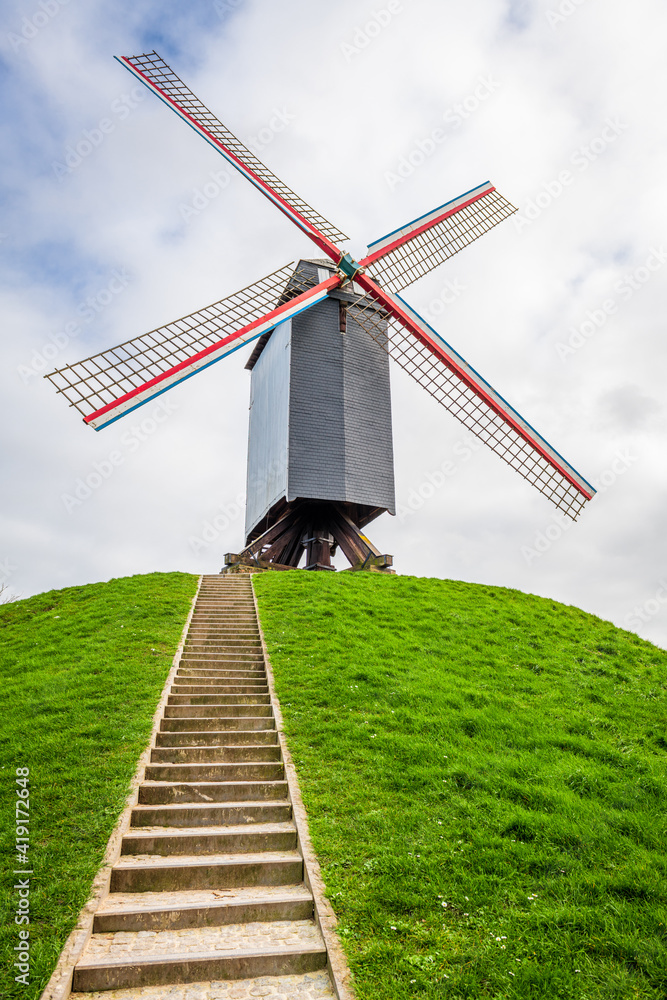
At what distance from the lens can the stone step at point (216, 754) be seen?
26.1 ft

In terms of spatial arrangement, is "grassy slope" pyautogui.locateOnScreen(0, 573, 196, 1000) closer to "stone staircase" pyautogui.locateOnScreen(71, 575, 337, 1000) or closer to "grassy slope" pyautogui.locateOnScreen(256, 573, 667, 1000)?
"stone staircase" pyautogui.locateOnScreen(71, 575, 337, 1000)

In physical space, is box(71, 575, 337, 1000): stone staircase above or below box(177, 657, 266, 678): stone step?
below

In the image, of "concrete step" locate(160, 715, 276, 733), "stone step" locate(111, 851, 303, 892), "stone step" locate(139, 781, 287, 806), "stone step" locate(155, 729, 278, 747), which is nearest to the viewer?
"stone step" locate(111, 851, 303, 892)

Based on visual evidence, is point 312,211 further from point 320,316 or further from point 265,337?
point 265,337

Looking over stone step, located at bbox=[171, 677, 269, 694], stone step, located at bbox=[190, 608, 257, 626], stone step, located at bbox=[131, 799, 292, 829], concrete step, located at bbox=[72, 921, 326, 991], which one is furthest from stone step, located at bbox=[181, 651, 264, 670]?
concrete step, located at bbox=[72, 921, 326, 991]

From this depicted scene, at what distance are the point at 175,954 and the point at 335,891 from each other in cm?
135

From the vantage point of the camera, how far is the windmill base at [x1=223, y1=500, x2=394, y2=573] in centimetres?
2148

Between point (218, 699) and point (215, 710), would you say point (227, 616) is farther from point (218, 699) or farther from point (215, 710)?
point (215, 710)

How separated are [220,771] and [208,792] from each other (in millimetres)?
499

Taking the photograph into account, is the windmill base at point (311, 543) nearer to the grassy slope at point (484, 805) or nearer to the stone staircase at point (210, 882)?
the grassy slope at point (484, 805)

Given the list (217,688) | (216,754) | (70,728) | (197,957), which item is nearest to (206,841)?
(197,957)

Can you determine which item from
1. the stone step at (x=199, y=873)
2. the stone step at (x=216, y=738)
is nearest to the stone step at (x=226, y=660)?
the stone step at (x=216, y=738)

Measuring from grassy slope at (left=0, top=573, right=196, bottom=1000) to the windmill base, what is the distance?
19.3ft

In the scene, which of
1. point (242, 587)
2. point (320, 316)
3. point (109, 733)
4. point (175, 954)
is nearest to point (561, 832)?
point (175, 954)
